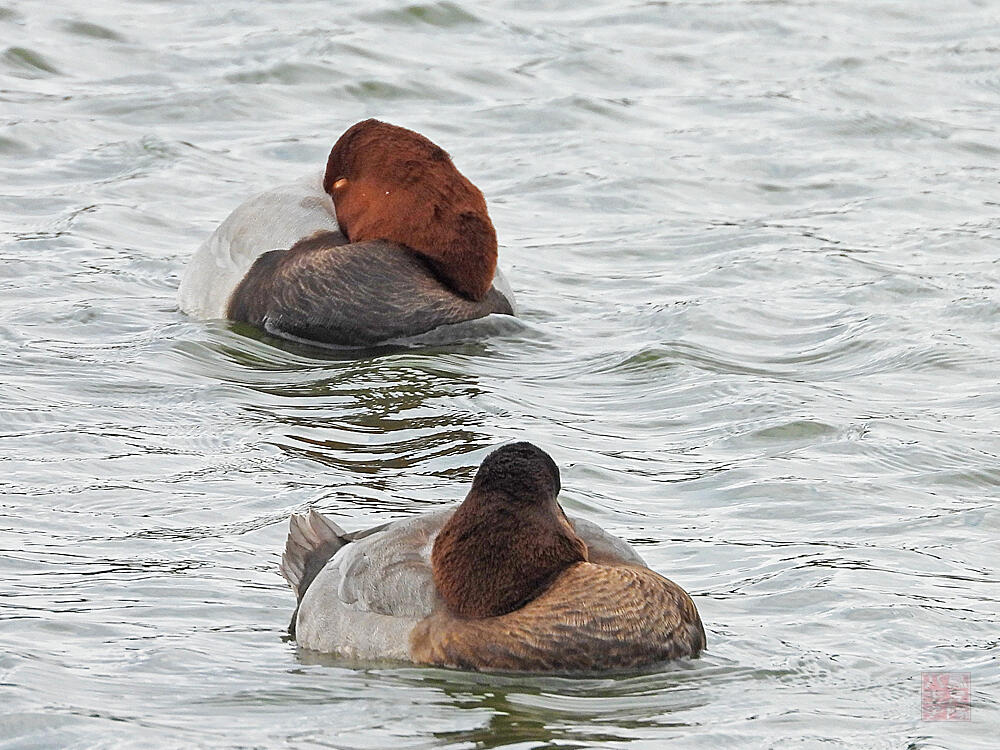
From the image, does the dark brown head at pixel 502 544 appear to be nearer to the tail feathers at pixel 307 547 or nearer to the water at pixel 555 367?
the water at pixel 555 367

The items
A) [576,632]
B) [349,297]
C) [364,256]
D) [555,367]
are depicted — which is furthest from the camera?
[364,256]

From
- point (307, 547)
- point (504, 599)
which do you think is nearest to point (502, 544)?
point (504, 599)

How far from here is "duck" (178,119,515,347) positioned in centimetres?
995

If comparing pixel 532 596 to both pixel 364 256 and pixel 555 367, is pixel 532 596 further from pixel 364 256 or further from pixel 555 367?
pixel 364 256

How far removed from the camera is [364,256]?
10.1 metres

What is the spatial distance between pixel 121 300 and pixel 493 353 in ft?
7.19

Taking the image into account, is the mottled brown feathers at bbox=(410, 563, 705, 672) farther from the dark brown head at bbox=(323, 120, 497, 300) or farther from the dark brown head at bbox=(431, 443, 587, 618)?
the dark brown head at bbox=(323, 120, 497, 300)

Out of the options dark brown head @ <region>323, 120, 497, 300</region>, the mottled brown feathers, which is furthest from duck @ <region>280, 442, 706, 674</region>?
dark brown head @ <region>323, 120, 497, 300</region>

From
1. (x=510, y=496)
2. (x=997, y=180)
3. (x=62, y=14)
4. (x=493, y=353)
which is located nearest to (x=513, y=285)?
(x=493, y=353)

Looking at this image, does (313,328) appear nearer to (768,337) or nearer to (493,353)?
(493,353)
